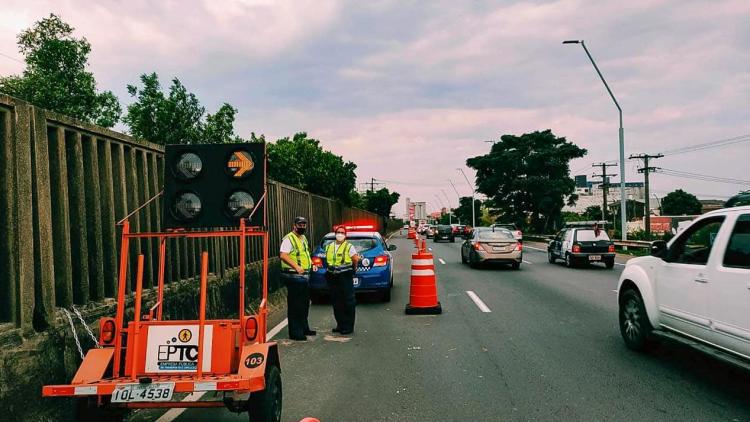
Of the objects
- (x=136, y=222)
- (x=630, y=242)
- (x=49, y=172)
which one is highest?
(x=49, y=172)

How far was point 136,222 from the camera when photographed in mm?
7023

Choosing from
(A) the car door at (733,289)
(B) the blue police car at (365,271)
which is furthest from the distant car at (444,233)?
(A) the car door at (733,289)

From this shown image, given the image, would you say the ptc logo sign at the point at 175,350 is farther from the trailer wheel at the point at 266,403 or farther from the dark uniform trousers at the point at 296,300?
the dark uniform trousers at the point at 296,300

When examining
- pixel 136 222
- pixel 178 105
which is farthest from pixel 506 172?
pixel 136 222

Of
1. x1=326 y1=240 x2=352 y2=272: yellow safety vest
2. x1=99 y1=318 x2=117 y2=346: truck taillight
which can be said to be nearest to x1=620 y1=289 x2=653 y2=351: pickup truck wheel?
x1=326 y1=240 x2=352 y2=272: yellow safety vest

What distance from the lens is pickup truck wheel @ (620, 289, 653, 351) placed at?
Answer: 22.8 ft

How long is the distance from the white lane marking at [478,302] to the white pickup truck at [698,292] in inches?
144

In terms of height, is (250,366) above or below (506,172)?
below

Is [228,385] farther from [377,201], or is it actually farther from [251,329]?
[377,201]

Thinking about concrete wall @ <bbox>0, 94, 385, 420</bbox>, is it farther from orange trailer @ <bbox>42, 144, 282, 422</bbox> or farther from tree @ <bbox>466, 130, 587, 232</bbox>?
tree @ <bbox>466, 130, 587, 232</bbox>

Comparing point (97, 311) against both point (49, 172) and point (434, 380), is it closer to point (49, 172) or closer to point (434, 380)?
point (49, 172)

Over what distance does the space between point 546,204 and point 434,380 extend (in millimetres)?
55744

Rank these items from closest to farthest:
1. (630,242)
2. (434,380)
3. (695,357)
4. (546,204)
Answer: (434,380), (695,357), (630,242), (546,204)

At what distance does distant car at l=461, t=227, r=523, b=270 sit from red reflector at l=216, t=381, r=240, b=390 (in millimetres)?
16604
